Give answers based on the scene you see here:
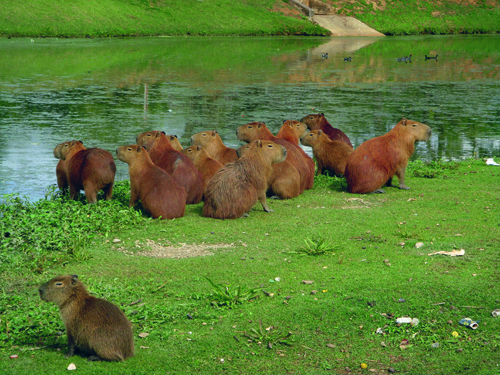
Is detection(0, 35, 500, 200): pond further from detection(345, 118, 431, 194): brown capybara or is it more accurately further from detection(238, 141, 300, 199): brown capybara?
detection(238, 141, 300, 199): brown capybara

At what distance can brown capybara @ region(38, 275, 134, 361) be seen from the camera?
152 inches

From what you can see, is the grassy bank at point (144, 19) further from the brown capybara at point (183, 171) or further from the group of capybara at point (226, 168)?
the brown capybara at point (183, 171)

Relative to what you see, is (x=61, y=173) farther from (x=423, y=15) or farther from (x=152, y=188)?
(x=423, y=15)

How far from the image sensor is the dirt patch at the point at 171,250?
5820 mm

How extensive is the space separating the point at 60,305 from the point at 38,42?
30.1 m

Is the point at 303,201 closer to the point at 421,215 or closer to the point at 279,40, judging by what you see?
the point at 421,215

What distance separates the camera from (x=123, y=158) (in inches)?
291

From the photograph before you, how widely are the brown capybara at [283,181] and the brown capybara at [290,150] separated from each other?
0.23 meters

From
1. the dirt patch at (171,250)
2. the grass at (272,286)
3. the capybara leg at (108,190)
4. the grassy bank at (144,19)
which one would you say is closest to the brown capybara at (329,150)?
the grass at (272,286)

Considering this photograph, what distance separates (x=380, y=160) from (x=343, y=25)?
46.0 m

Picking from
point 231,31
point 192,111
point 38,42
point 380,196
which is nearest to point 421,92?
point 192,111

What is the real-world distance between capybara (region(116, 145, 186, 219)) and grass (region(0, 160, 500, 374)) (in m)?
0.17

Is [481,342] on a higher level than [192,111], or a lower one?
lower

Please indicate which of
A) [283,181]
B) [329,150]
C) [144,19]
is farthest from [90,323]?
[144,19]
